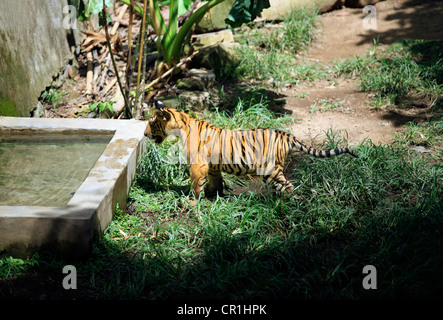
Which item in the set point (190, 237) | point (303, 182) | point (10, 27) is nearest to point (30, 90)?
point (10, 27)

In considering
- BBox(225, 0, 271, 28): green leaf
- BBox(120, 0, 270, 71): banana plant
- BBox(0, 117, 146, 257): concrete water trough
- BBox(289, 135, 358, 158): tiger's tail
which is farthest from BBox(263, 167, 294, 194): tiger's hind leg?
BBox(120, 0, 270, 71): banana plant

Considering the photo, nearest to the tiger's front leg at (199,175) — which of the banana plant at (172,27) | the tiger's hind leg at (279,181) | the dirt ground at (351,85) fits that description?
the tiger's hind leg at (279,181)

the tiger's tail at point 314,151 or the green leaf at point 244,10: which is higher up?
the green leaf at point 244,10

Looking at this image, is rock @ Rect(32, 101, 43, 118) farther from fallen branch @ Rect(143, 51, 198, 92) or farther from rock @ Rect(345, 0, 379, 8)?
rock @ Rect(345, 0, 379, 8)

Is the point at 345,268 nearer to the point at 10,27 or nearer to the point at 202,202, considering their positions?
the point at 202,202

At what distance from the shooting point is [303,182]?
4742mm

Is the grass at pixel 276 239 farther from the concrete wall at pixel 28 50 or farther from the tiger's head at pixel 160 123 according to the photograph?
the concrete wall at pixel 28 50

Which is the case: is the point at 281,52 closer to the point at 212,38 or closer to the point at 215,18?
the point at 212,38

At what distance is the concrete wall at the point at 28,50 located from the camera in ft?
19.8

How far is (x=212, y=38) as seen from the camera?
870 centimetres

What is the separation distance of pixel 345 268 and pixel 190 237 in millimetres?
1455

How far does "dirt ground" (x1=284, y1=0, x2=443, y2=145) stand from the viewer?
6438 mm

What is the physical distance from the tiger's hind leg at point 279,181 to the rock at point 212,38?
15.4 feet

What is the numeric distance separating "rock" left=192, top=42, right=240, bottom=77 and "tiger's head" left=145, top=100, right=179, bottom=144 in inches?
139
